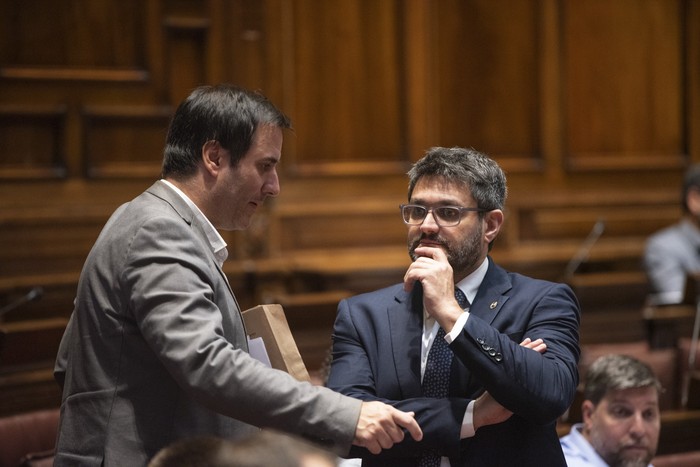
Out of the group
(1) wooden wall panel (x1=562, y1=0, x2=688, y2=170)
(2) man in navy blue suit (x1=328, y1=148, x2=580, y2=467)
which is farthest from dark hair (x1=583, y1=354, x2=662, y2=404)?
(1) wooden wall panel (x1=562, y1=0, x2=688, y2=170)

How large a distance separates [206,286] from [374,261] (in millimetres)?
2722

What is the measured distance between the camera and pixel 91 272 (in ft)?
5.01

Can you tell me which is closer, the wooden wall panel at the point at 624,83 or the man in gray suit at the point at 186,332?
the man in gray suit at the point at 186,332

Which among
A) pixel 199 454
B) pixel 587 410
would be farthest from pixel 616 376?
Result: pixel 199 454

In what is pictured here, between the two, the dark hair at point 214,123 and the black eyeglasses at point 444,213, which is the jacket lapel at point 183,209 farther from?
the black eyeglasses at point 444,213

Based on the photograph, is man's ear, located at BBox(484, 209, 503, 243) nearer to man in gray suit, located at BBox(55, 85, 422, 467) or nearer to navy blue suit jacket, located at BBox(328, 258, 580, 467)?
navy blue suit jacket, located at BBox(328, 258, 580, 467)

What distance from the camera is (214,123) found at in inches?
62.7

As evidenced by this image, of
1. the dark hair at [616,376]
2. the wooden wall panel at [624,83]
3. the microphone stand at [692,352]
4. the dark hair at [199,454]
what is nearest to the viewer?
the dark hair at [199,454]

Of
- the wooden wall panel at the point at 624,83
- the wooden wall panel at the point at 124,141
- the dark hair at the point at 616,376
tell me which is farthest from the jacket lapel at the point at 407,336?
the wooden wall panel at the point at 624,83

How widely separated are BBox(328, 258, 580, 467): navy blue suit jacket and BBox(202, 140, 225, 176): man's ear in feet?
1.22

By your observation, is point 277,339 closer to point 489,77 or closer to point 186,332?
point 186,332

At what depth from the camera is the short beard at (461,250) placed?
67.0 inches

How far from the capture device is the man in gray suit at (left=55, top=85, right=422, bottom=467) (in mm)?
1416

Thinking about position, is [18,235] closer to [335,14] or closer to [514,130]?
[335,14]
